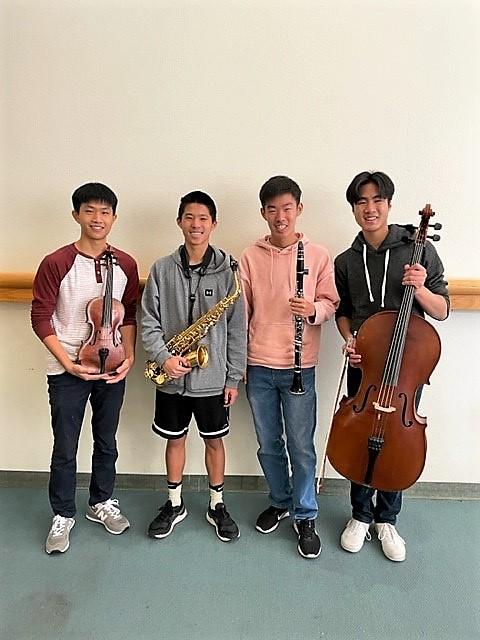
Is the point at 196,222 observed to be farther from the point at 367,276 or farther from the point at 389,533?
the point at 389,533

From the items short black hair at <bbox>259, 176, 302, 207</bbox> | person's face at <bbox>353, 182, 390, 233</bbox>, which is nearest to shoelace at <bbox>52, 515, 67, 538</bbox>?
short black hair at <bbox>259, 176, 302, 207</bbox>

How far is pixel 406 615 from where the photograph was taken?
6.02ft

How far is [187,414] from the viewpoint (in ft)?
7.31

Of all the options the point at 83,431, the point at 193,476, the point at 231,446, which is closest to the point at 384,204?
the point at 231,446

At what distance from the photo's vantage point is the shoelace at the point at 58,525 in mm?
2160

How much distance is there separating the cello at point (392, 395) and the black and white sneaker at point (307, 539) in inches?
14.1

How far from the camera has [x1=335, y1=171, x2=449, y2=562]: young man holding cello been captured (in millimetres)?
1984

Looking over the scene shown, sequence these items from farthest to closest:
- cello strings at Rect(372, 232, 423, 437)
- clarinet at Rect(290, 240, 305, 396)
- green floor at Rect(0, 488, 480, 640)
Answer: clarinet at Rect(290, 240, 305, 396)
cello strings at Rect(372, 232, 423, 437)
green floor at Rect(0, 488, 480, 640)

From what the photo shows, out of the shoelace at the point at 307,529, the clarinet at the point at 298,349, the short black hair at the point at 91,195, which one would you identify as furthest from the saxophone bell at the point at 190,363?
the shoelace at the point at 307,529

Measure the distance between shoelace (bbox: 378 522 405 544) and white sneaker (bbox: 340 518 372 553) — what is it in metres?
0.06

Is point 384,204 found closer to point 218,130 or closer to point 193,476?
point 218,130

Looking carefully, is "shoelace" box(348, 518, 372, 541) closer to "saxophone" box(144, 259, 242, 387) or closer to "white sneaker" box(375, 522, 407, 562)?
"white sneaker" box(375, 522, 407, 562)

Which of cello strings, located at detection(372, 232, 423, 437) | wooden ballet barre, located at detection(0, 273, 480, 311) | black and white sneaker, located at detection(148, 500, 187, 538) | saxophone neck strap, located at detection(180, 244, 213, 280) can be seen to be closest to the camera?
cello strings, located at detection(372, 232, 423, 437)

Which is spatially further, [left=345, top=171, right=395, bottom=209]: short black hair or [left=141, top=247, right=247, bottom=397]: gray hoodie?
[left=141, top=247, right=247, bottom=397]: gray hoodie
